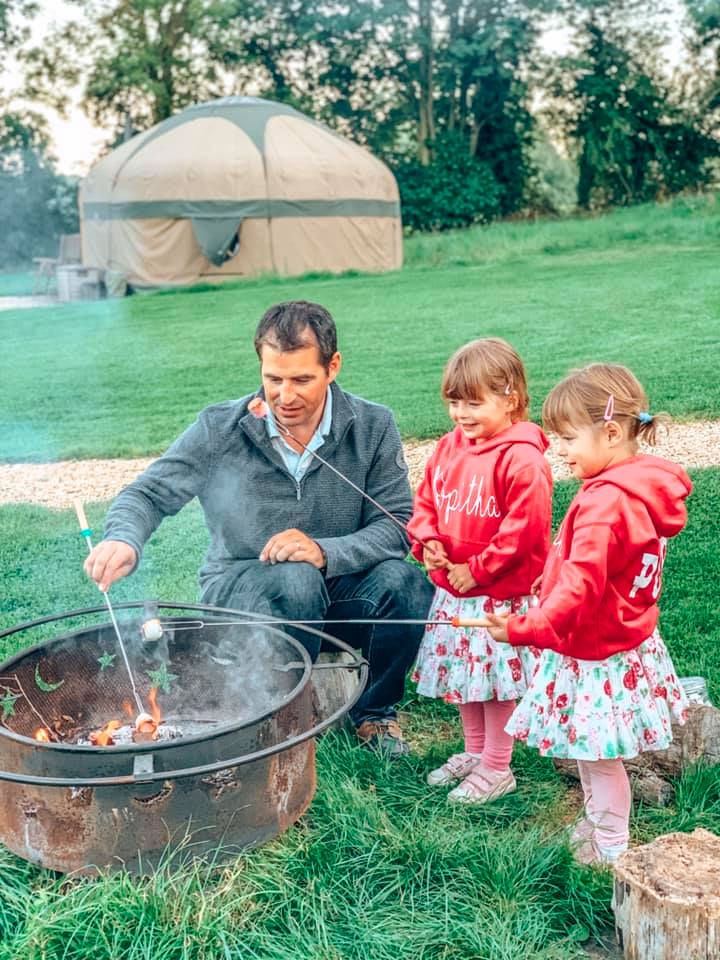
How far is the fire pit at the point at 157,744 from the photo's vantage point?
2.07 metres

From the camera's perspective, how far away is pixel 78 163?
27.2 metres

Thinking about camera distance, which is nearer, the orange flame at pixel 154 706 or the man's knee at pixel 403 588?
the orange flame at pixel 154 706

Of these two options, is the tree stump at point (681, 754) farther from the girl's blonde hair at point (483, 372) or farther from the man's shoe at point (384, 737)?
the girl's blonde hair at point (483, 372)

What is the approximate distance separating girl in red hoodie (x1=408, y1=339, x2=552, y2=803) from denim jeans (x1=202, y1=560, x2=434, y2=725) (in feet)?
0.26

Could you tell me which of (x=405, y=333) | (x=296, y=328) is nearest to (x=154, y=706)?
(x=296, y=328)

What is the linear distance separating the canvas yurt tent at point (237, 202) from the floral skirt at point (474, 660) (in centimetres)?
1367

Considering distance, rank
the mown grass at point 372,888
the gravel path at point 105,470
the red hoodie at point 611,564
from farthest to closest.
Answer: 1. the gravel path at point 105,470
2. the red hoodie at point 611,564
3. the mown grass at point 372,888

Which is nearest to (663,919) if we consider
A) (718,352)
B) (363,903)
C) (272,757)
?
(363,903)

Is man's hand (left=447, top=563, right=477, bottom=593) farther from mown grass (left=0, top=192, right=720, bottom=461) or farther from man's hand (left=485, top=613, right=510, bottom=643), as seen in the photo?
mown grass (left=0, top=192, right=720, bottom=461)

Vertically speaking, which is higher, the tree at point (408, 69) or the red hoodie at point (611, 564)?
the tree at point (408, 69)

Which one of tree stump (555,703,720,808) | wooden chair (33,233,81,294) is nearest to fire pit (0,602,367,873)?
tree stump (555,703,720,808)

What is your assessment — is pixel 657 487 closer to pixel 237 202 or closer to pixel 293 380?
pixel 293 380

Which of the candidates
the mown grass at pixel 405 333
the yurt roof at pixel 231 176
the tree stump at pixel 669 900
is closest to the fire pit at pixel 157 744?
the tree stump at pixel 669 900

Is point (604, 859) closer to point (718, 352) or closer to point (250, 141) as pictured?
point (718, 352)
